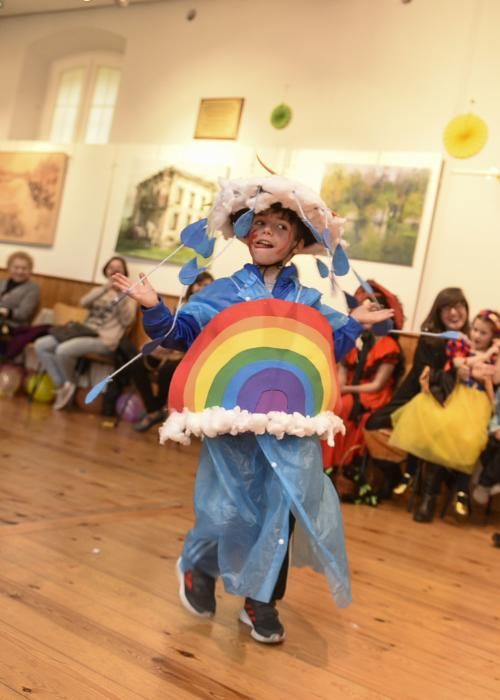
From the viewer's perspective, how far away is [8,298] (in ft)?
23.0

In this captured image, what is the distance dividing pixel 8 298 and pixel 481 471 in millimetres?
4301

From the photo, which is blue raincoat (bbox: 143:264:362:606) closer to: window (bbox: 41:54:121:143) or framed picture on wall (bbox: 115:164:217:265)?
framed picture on wall (bbox: 115:164:217:265)

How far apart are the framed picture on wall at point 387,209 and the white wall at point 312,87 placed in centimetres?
7

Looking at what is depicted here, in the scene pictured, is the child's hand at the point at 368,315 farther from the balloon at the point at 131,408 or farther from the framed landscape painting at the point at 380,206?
the balloon at the point at 131,408

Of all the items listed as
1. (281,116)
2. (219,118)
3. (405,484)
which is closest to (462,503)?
(405,484)

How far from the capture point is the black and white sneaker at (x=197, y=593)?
2.25 meters

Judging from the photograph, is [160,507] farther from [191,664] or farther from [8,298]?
[8,298]

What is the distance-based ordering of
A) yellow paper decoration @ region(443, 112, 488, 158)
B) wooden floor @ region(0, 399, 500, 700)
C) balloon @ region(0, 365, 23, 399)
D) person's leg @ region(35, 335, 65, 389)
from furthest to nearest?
balloon @ region(0, 365, 23, 399)
person's leg @ region(35, 335, 65, 389)
yellow paper decoration @ region(443, 112, 488, 158)
wooden floor @ region(0, 399, 500, 700)

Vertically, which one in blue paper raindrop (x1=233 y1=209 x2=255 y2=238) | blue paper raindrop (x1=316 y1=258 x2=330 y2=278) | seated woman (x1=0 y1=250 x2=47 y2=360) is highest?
blue paper raindrop (x1=233 y1=209 x2=255 y2=238)

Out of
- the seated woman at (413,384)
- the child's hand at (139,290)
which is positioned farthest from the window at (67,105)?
the child's hand at (139,290)

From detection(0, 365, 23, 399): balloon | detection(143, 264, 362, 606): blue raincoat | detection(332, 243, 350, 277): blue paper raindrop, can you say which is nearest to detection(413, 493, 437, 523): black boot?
detection(143, 264, 362, 606): blue raincoat

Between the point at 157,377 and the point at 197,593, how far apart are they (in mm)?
3750

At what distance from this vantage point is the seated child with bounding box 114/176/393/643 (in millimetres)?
2086

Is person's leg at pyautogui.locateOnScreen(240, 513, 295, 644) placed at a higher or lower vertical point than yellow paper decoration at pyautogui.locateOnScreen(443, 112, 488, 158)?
lower
